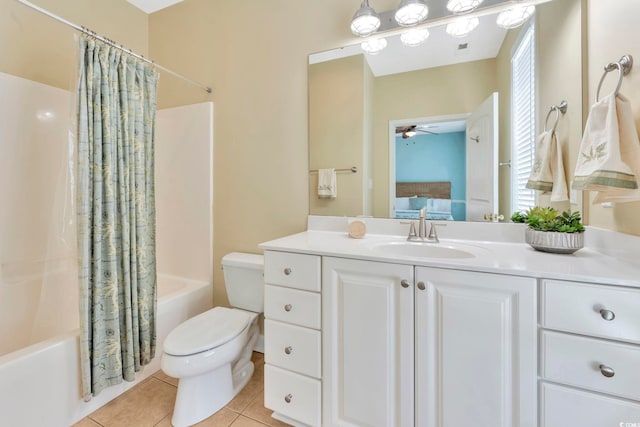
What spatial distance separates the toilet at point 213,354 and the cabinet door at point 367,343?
560mm

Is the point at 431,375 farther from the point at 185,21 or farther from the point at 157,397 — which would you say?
the point at 185,21

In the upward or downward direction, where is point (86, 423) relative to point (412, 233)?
downward

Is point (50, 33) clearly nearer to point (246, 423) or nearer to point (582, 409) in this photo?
point (246, 423)

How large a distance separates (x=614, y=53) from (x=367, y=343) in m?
1.46

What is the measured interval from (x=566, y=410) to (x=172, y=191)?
8.25 ft

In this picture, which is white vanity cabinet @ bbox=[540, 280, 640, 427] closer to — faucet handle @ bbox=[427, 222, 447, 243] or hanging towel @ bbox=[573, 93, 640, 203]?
hanging towel @ bbox=[573, 93, 640, 203]

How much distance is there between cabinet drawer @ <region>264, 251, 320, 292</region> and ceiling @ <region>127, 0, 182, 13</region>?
2.36 m

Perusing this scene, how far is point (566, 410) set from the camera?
810mm

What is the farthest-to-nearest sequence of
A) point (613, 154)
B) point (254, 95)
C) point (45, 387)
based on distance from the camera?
1. point (254, 95)
2. point (45, 387)
3. point (613, 154)

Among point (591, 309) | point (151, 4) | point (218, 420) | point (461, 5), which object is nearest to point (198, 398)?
point (218, 420)

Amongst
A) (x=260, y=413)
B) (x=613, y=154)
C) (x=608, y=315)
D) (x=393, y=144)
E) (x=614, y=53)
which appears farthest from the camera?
(x=393, y=144)

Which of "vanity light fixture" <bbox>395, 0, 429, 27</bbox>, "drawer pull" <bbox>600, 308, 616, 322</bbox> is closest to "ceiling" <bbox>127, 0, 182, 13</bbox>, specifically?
"vanity light fixture" <bbox>395, 0, 429, 27</bbox>

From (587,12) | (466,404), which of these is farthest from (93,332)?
(587,12)

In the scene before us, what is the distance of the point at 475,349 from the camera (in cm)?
91
